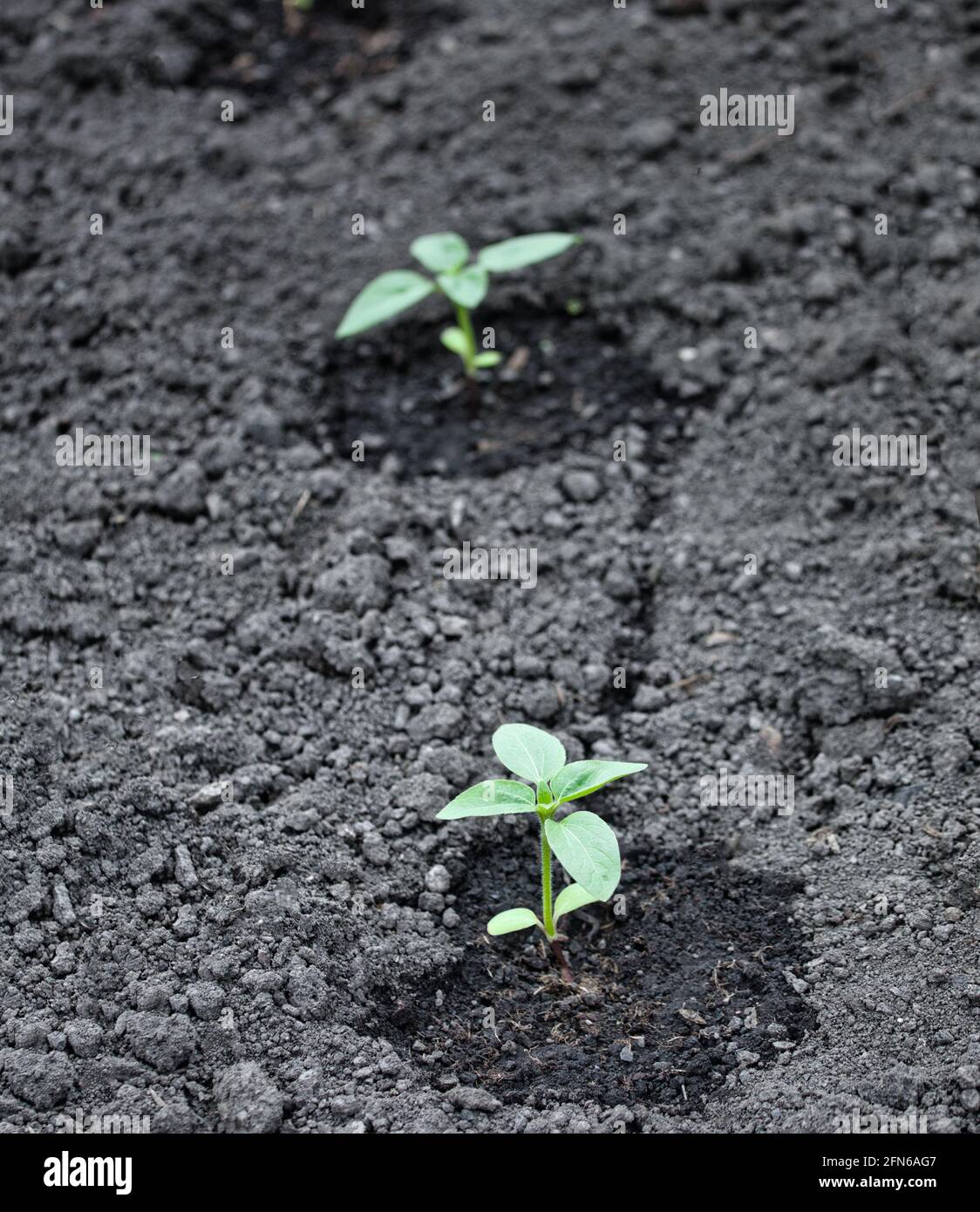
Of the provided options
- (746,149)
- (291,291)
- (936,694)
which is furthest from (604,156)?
(936,694)

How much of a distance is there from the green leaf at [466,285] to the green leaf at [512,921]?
163cm

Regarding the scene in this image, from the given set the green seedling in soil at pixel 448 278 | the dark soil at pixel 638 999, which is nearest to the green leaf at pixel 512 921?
the dark soil at pixel 638 999

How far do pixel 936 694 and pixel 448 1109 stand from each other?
1429mm

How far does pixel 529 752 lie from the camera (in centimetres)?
231

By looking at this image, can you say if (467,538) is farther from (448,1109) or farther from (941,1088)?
(941,1088)

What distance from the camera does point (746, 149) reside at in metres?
4.08

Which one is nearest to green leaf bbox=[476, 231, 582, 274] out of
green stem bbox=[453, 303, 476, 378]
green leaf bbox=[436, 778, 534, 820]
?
green stem bbox=[453, 303, 476, 378]

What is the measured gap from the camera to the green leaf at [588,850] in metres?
2.15

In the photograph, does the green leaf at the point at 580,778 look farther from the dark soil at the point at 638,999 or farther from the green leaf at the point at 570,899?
the dark soil at the point at 638,999

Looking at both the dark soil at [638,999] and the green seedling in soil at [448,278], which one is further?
the green seedling in soil at [448,278]

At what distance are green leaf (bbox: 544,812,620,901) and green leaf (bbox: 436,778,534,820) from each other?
2.6 inches

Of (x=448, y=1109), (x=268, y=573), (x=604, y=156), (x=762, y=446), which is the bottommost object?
(x=448, y=1109)

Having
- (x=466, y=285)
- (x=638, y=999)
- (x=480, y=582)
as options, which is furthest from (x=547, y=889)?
(x=466, y=285)

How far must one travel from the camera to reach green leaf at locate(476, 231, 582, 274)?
3.33 m
